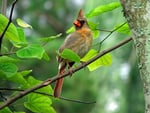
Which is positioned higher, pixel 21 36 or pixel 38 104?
pixel 21 36

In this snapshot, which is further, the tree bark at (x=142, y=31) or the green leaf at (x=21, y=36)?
the green leaf at (x=21, y=36)

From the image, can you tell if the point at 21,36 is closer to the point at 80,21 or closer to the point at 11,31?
the point at 11,31

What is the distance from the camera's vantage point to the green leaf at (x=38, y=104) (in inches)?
80.6

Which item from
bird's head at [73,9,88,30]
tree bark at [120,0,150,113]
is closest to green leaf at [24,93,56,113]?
tree bark at [120,0,150,113]

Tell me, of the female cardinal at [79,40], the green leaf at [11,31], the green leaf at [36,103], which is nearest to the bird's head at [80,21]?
the female cardinal at [79,40]

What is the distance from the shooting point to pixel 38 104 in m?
2.05

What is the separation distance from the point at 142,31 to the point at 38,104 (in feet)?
1.66

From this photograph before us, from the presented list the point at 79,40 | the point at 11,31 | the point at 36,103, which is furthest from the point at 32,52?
the point at 79,40

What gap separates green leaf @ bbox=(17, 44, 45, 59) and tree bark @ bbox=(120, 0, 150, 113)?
0.85ft

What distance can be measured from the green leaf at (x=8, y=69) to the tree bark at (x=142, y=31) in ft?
1.23

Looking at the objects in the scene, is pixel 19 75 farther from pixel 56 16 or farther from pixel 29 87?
pixel 56 16

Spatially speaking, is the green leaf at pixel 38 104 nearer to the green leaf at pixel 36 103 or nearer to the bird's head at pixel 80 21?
the green leaf at pixel 36 103

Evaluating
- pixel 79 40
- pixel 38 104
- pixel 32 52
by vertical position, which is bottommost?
pixel 38 104

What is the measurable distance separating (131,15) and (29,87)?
46cm
